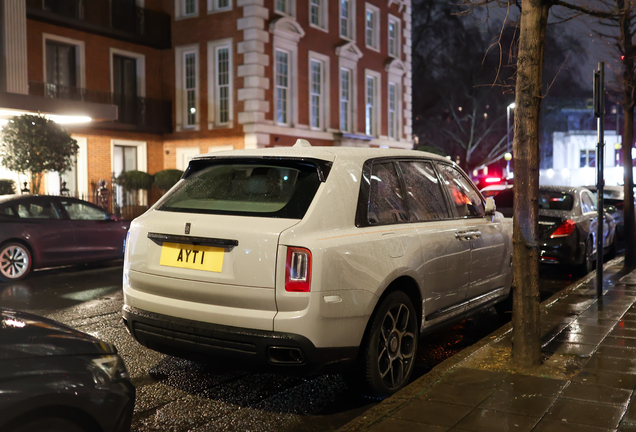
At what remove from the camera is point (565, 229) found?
10.8 m

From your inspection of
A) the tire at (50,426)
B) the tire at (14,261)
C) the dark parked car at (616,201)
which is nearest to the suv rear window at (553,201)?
the dark parked car at (616,201)

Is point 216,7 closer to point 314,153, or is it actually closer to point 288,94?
point 288,94

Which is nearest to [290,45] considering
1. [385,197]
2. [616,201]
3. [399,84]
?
[399,84]

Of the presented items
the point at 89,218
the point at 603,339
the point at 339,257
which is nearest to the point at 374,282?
the point at 339,257

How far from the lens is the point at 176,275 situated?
14.6 ft

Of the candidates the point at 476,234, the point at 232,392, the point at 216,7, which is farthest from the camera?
the point at 216,7

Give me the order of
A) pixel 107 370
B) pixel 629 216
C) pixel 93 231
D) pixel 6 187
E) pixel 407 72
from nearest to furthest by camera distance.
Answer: pixel 107 370 → pixel 629 216 → pixel 93 231 → pixel 6 187 → pixel 407 72

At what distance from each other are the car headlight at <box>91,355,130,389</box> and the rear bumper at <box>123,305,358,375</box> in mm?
1073

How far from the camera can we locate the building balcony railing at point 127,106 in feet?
72.9

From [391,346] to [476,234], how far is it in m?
1.75

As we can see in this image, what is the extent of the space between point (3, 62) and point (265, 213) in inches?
709

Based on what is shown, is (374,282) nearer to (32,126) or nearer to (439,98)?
(32,126)

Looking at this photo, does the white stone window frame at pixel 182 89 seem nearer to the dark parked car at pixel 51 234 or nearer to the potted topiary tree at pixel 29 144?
the potted topiary tree at pixel 29 144

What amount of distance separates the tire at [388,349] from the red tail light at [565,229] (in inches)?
260
